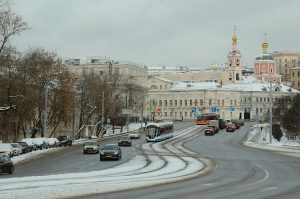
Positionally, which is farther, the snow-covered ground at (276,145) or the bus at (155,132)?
the bus at (155,132)

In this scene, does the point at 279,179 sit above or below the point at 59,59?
below

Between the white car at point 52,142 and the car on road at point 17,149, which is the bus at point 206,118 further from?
the car on road at point 17,149

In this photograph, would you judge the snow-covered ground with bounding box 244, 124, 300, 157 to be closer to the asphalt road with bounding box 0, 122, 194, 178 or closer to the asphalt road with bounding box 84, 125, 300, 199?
the asphalt road with bounding box 0, 122, 194, 178

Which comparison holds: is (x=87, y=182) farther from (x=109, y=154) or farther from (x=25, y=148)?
(x=25, y=148)

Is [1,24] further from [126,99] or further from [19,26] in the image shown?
[126,99]

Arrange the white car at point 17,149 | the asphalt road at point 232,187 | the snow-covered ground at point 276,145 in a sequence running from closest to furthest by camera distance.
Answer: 1. the asphalt road at point 232,187
2. the white car at point 17,149
3. the snow-covered ground at point 276,145

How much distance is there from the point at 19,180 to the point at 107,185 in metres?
5.00

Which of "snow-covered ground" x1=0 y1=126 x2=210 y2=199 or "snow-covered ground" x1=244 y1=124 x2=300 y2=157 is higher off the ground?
"snow-covered ground" x1=0 y1=126 x2=210 y2=199

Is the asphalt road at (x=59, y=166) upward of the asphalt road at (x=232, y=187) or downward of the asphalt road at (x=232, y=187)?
downward

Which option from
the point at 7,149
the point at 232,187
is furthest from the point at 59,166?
the point at 232,187

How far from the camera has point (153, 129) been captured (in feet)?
282

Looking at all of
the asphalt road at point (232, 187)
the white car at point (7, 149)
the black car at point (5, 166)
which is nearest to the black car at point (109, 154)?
the white car at point (7, 149)

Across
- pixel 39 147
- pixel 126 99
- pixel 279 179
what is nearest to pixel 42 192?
pixel 279 179

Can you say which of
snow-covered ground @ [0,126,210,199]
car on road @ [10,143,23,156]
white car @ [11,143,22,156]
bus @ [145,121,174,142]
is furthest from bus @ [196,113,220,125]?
snow-covered ground @ [0,126,210,199]
